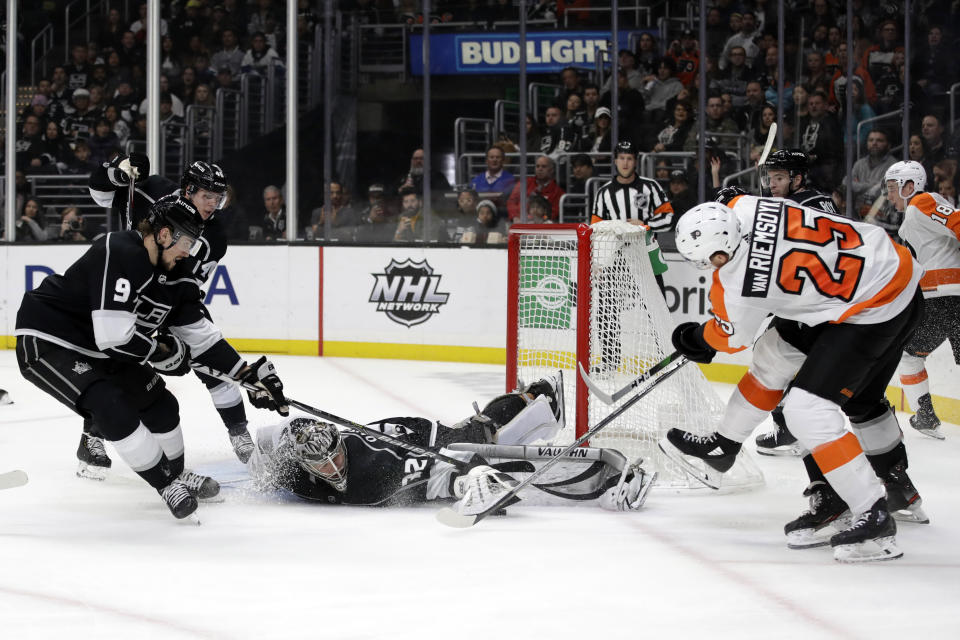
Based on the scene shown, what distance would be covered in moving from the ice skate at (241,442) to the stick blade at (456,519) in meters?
1.00

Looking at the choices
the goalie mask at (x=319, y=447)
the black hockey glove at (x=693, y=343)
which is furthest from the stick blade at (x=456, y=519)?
the black hockey glove at (x=693, y=343)

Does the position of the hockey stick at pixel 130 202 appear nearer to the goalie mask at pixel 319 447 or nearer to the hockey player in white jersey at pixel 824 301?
the goalie mask at pixel 319 447

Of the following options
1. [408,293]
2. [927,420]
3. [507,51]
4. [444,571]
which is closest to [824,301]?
[444,571]

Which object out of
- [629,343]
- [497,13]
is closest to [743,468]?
[629,343]

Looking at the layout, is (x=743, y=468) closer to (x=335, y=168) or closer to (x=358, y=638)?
(x=358, y=638)

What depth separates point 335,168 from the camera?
7047 mm

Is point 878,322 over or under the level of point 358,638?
over

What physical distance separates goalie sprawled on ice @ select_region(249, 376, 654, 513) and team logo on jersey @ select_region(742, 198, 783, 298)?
2.56 feet

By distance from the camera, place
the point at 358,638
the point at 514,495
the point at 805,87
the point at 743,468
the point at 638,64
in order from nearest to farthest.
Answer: the point at 358,638, the point at 514,495, the point at 743,468, the point at 805,87, the point at 638,64

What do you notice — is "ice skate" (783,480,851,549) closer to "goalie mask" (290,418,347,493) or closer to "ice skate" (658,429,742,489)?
"ice skate" (658,429,742,489)

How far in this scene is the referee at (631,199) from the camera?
17.1 ft

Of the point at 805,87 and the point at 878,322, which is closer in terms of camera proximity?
the point at 878,322

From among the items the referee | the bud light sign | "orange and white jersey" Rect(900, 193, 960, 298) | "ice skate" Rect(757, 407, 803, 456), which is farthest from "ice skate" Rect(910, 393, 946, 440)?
the bud light sign

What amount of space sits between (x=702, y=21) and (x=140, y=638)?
4922 millimetres
